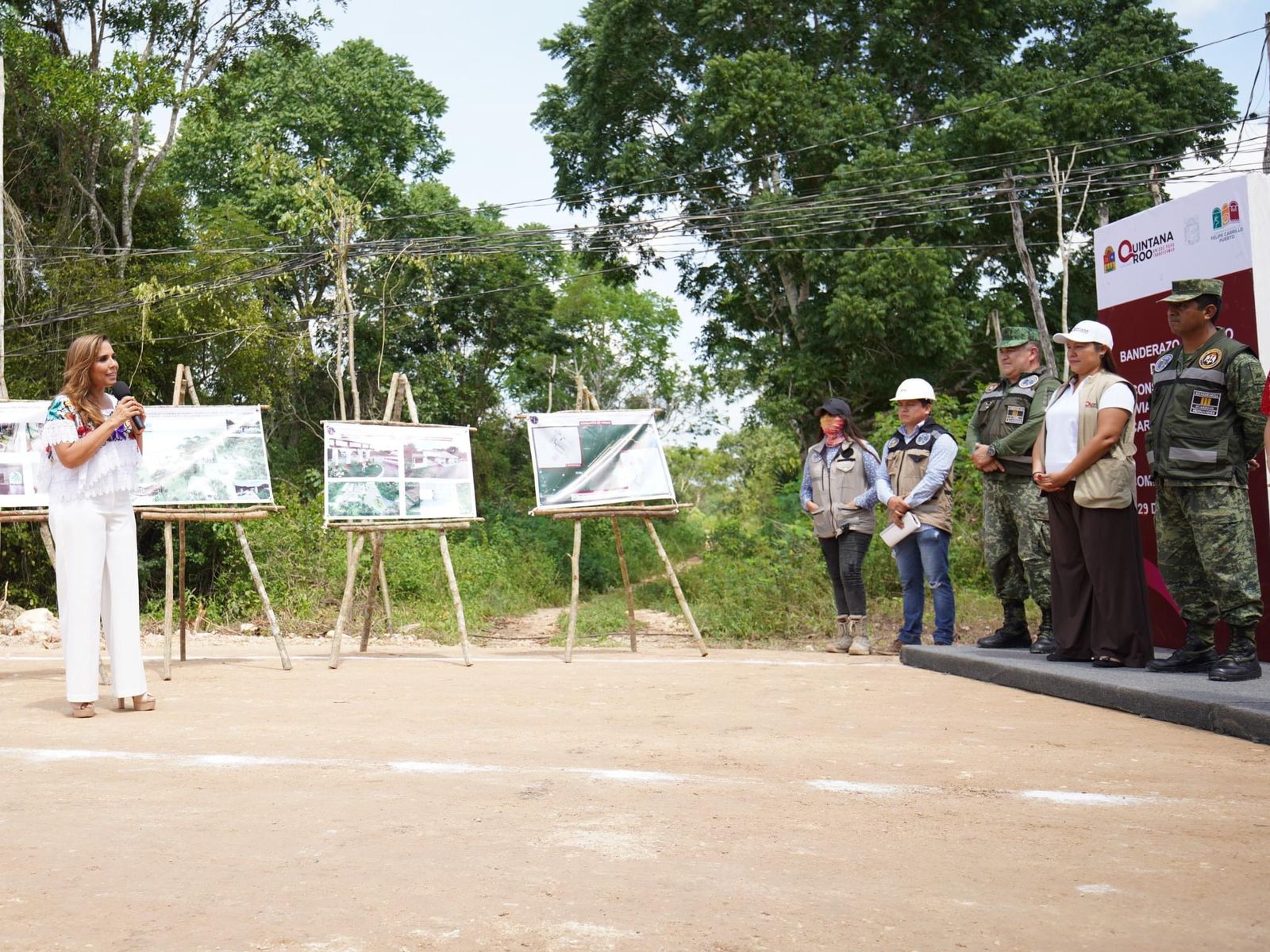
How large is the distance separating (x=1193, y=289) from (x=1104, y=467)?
1.04 m

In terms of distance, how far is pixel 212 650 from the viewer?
10.2 metres

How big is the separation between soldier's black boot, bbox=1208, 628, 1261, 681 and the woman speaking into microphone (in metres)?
5.30

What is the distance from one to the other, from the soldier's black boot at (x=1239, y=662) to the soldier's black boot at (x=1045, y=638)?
4.38 ft

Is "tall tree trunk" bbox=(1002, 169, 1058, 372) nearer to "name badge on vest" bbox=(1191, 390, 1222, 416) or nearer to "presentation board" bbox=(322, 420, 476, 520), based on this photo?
"presentation board" bbox=(322, 420, 476, 520)

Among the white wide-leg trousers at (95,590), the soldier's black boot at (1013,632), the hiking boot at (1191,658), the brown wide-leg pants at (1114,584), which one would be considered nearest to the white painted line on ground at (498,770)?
the white wide-leg trousers at (95,590)

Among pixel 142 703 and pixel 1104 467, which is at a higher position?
pixel 1104 467

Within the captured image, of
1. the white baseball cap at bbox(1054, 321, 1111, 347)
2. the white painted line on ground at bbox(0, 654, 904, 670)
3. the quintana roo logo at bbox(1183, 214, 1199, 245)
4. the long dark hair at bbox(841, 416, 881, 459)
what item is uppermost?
the quintana roo logo at bbox(1183, 214, 1199, 245)

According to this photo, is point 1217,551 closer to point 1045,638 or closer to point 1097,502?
point 1097,502

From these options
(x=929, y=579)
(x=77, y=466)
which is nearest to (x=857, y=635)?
(x=929, y=579)

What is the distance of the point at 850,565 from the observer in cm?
880

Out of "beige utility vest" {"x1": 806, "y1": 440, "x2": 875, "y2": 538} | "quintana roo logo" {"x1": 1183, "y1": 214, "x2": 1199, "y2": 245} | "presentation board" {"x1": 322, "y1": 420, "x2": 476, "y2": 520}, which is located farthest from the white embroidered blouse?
"quintana roo logo" {"x1": 1183, "y1": 214, "x2": 1199, "y2": 245}

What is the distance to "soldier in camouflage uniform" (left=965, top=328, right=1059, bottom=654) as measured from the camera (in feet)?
24.5

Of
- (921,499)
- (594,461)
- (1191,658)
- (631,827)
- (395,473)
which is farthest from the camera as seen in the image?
(594,461)

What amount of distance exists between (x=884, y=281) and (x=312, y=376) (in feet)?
42.3
